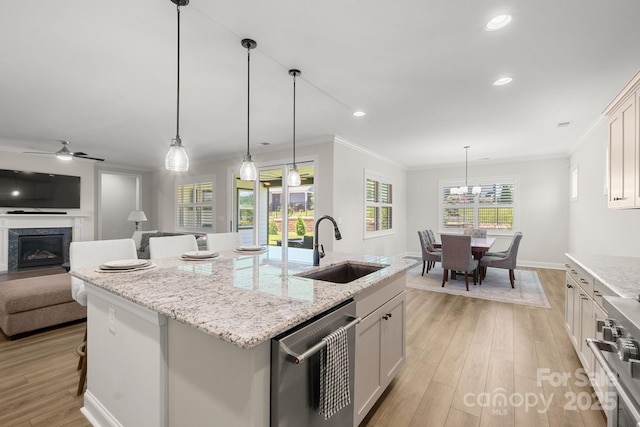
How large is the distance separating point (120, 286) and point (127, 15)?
1820 millimetres

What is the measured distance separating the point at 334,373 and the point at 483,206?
288 inches

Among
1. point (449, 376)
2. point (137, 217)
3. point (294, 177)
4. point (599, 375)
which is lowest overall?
point (449, 376)

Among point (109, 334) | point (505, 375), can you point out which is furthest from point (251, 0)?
point (505, 375)

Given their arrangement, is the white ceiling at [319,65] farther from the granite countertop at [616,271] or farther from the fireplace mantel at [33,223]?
the fireplace mantel at [33,223]

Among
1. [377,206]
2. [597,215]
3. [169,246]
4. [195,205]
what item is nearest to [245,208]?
[195,205]

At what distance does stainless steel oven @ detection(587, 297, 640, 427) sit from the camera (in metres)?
0.97

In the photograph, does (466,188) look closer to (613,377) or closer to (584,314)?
(584,314)

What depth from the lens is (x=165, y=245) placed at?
282 cm

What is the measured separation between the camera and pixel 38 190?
608 cm

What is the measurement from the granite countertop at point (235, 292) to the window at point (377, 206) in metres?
3.90

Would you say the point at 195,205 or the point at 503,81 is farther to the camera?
the point at 195,205

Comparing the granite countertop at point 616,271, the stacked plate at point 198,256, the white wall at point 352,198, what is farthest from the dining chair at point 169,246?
the granite countertop at point 616,271

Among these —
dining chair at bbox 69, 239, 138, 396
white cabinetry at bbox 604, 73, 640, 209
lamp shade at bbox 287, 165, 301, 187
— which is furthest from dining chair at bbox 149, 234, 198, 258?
white cabinetry at bbox 604, 73, 640, 209

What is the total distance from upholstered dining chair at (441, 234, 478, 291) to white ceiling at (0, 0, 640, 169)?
1.78m
